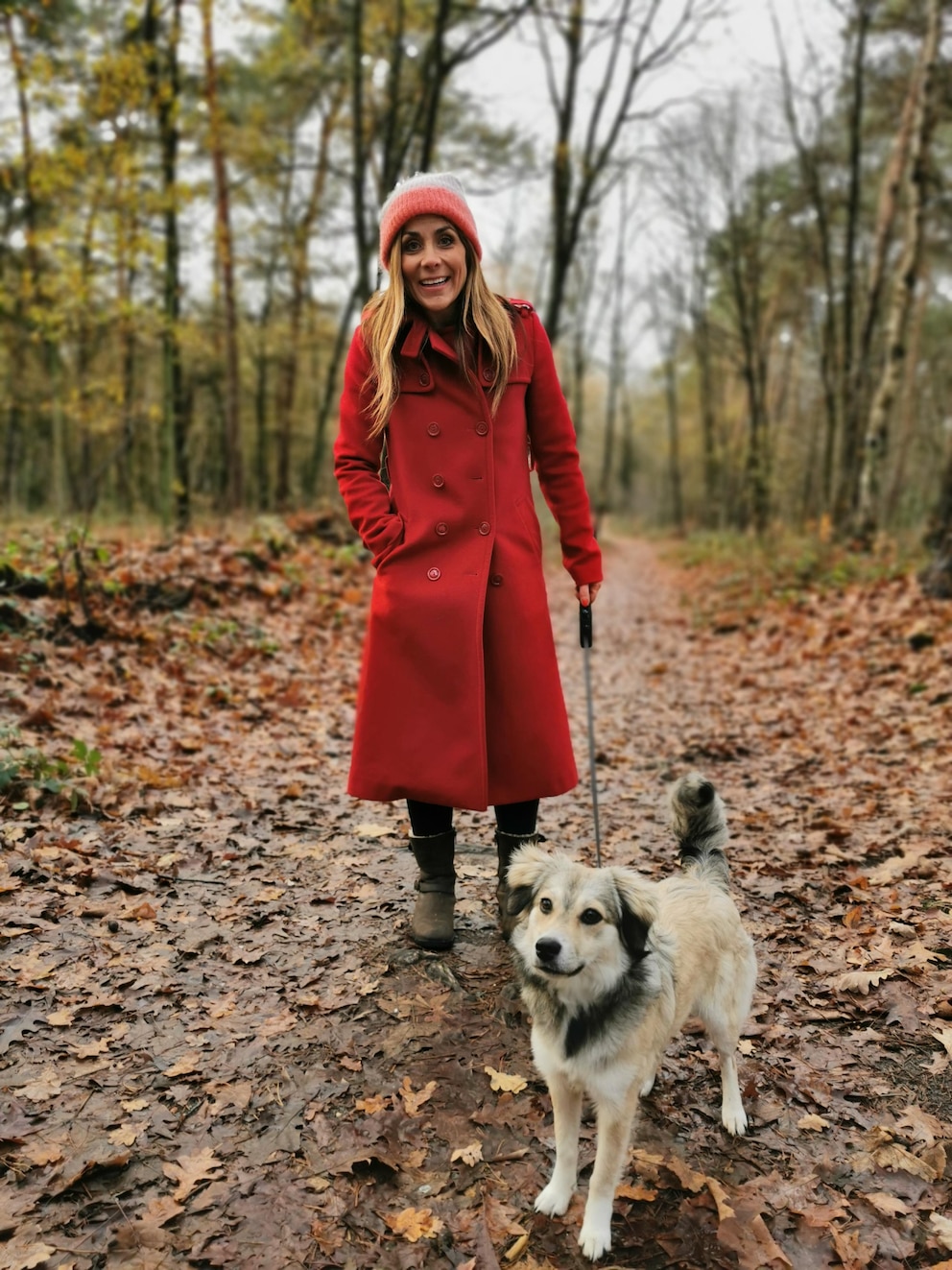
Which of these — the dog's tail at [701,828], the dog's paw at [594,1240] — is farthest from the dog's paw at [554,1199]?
the dog's tail at [701,828]

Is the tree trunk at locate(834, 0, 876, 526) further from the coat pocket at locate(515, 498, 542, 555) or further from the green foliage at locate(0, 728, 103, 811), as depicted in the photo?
the green foliage at locate(0, 728, 103, 811)

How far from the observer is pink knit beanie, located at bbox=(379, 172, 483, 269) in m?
3.16

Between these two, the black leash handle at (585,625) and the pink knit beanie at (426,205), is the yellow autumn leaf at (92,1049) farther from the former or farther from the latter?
the pink knit beanie at (426,205)

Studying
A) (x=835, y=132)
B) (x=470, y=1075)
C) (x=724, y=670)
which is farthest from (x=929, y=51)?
(x=470, y=1075)

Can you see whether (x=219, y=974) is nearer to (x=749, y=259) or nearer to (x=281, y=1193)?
(x=281, y=1193)

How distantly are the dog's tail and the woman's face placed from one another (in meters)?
2.07

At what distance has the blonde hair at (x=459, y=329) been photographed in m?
3.21

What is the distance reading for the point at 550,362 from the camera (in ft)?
11.4

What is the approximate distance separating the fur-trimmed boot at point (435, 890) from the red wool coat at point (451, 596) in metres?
0.39

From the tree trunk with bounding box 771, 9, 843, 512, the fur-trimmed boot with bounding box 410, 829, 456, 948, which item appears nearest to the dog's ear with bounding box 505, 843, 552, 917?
the fur-trimmed boot with bounding box 410, 829, 456, 948

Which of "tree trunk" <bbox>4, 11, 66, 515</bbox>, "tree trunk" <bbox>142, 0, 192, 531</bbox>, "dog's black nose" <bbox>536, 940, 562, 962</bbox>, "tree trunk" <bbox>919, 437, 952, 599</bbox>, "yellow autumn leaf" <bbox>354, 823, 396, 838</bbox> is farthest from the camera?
"tree trunk" <bbox>4, 11, 66, 515</bbox>

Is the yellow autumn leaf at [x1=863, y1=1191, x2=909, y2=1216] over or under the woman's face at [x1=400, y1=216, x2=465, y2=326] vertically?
under

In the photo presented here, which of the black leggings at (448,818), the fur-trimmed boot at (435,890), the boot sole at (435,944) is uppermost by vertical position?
the black leggings at (448,818)

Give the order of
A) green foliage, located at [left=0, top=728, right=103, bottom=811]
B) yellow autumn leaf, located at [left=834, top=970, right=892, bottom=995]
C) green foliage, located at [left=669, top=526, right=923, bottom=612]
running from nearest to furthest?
yellow autumn leaf, located at [left=834, top=970, right=892, bottom=995], green foliage, located at [left=0, top=728, right=103, bottom=811], green foliage, located at [left=669, top=526, right=923, bottom=612]
